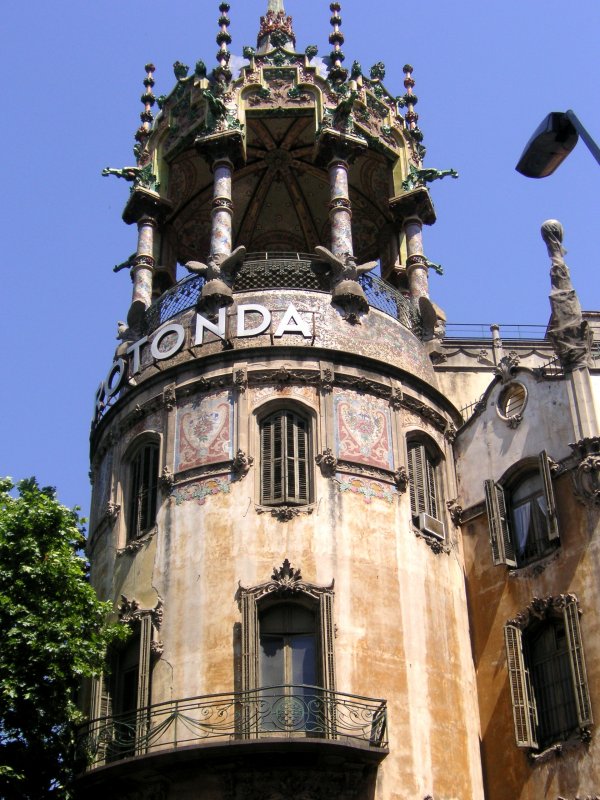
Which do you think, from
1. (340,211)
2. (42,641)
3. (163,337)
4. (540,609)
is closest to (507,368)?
(540,609)

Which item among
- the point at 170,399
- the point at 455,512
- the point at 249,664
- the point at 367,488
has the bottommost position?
the point at 249,664

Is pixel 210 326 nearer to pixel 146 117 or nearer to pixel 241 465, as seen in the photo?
pixel 241 465

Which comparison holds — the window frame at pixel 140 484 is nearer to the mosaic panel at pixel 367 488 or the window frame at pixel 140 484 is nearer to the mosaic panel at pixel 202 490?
the mosaic panel at pixel 202 490

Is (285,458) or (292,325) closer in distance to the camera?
(285,458)

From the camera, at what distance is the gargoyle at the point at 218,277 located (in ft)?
101

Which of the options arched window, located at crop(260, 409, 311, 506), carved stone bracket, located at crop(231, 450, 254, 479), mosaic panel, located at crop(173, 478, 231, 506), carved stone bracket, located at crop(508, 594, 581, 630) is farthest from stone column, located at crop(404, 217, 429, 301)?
carved stone bracket, located at crop(508, 594, 581, 630)

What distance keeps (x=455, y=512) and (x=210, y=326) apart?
24.2ft

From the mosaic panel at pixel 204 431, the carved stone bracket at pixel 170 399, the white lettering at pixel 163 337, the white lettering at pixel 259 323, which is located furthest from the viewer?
the white lettering at pixel 163 337

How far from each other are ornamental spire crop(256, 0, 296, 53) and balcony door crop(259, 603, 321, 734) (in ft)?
61.4

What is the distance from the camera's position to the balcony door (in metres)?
24.8

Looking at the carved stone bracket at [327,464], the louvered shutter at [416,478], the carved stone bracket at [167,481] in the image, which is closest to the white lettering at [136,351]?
the carved stone bracket at [167,481]

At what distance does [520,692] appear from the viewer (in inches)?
1052

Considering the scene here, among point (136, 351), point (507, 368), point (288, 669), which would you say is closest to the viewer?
point (288, 669)

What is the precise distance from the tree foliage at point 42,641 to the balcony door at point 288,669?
3.22 metres
